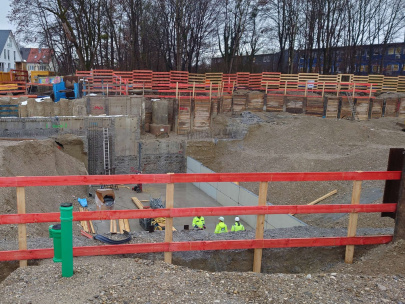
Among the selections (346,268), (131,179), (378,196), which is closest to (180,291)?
(131,179)

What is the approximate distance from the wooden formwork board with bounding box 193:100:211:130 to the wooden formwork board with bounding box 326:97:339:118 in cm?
920

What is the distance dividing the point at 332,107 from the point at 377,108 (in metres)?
3.89

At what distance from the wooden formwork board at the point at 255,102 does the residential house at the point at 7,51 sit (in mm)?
43689

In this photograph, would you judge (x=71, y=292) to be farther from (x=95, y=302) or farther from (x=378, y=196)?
(x=378, y=196)

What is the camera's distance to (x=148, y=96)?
25.2 meters

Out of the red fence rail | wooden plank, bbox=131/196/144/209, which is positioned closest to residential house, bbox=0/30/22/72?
wooden plank, bbox=131/196/144/209

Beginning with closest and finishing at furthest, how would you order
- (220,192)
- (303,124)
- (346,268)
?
(346,268) → (220,192) → (303,124)

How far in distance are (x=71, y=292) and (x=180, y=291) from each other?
112 centimetres

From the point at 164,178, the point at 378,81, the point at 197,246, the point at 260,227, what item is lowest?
the point at 197,246

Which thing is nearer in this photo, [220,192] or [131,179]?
[131,179]

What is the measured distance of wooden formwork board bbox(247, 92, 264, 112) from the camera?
2617 cm

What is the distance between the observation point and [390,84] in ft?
109

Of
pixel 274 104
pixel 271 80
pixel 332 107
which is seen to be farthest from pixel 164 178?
pixel 271 80

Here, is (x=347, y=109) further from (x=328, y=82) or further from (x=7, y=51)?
(x=7, y=51)
